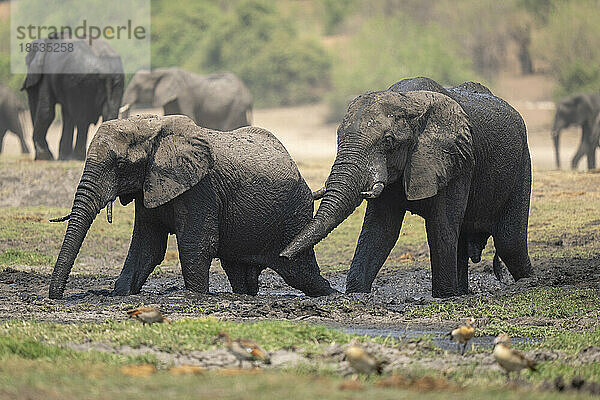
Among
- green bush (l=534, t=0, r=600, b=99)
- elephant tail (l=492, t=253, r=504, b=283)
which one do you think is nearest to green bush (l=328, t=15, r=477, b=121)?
green bush (l=534, t=0, r=600, b=99)

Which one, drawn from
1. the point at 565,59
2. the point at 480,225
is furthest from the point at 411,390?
the point at 565,59

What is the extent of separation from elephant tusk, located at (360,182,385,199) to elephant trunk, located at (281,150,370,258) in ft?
0.20

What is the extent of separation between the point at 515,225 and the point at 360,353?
6.45 meters

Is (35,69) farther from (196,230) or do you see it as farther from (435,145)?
(435,145)

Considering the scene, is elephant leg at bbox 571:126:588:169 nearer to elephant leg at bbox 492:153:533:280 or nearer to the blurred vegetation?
the blurred vegetation

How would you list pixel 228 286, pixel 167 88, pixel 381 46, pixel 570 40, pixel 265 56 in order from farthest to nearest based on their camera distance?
pixel 381 46
pixel 265 56
pixel 570 40
pixel 167 88
pixel 228 286

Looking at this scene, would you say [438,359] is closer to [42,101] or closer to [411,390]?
[411,390]

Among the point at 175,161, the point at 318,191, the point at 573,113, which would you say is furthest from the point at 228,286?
the point at 573,113

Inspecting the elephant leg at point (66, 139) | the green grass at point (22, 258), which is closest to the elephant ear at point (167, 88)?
the elephant leg at point (66, 139)

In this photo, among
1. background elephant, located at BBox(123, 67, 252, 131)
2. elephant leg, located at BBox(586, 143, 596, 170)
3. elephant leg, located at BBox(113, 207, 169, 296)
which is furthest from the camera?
elephant leg, located at BBox(586, 143, 596, 170)

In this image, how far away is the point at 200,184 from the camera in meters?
11.4

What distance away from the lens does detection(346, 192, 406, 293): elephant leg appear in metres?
11.9

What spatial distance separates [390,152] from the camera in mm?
11211

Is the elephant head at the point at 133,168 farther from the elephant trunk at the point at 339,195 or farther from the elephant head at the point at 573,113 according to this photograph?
the elephant head at the point at 573,113
